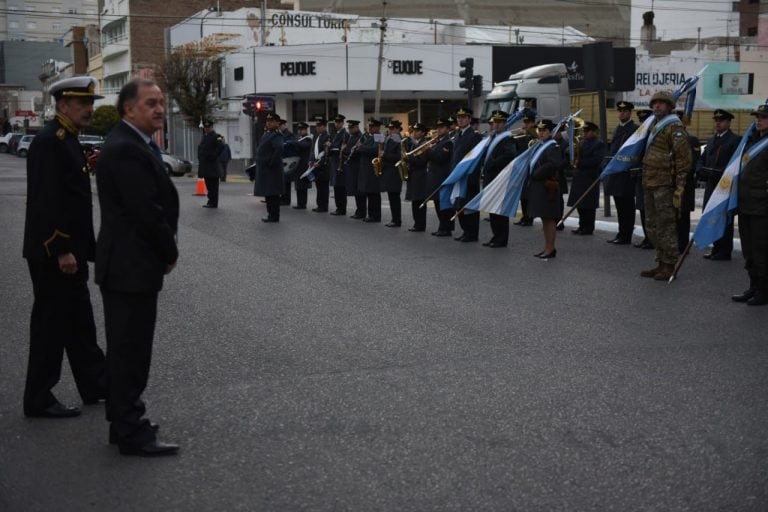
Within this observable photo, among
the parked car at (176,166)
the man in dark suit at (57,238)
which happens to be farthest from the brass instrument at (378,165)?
the parked car at (176,166)

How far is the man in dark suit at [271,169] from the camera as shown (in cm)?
1798

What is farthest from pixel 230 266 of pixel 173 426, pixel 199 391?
pixel 173 426

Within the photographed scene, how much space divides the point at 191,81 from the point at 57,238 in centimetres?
5017

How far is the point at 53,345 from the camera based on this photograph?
18.8 ft

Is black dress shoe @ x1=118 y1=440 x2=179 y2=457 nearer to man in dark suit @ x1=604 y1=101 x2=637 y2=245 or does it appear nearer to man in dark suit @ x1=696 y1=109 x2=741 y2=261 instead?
man in dark suit @ x1=696 y1=109 x2=741 y2=261

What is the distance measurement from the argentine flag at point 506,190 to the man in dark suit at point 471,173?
1.94 feet

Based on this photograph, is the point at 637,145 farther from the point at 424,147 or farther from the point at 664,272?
the point at 424,147

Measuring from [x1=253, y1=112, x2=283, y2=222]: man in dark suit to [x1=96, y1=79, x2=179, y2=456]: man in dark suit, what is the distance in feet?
42.0

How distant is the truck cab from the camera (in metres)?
30.8

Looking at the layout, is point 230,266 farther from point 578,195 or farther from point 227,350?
point 578,195

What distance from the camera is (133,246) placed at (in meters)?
5.02

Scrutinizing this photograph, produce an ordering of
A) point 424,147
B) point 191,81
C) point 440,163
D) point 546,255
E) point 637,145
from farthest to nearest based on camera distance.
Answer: point 191,81
point 424,147
point 440,163
point 546,255
point 637,145

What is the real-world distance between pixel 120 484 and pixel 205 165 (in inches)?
656

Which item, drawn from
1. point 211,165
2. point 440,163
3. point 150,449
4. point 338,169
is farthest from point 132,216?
point 211,165
